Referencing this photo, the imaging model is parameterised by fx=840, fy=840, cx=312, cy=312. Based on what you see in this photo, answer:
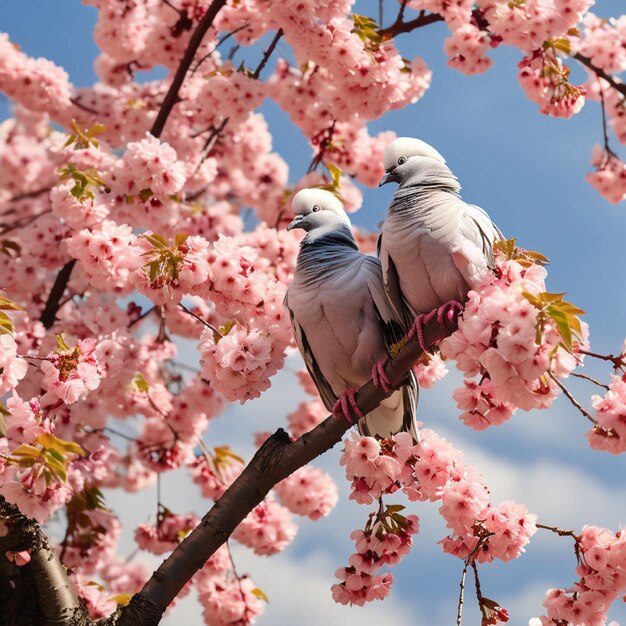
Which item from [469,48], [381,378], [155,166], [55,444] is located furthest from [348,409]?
[469,48]

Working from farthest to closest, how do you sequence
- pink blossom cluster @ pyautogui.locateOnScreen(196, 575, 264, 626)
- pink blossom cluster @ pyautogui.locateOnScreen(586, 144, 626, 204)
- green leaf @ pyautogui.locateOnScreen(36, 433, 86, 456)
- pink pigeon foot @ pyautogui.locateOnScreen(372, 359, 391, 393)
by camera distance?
pink blossom cluster @ pyautogui.locateOnScreen(586, 144, 626, 204)
pink blossom cluster @ pyautogui.locateOnScreen(196, 575, 264, 626)
pink pigeon foot @ pyautogui.locateOnScreen(372, 359, 391, 393)
green leaf @ pyautogui.locateOnScreen(36, 433, 86, 456)

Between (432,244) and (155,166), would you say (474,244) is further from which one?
(155,166)

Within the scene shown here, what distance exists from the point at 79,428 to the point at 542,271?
298 centimetres

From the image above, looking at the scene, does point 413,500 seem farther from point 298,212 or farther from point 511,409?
point 298,212

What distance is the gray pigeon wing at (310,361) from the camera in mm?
3367

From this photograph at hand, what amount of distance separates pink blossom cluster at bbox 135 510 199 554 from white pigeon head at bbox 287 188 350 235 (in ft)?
6.85

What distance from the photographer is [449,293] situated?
271 cm

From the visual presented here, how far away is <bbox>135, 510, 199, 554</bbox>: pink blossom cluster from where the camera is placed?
471 centimetres

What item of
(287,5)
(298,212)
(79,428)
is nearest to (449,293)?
(298,212)

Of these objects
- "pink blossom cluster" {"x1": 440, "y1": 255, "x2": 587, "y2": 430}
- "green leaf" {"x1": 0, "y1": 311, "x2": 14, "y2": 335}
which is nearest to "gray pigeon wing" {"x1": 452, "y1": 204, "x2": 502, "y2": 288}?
"pink blossom cluster" {"x1": 440, "y1": 255, "x2": 587, "y2": 430}

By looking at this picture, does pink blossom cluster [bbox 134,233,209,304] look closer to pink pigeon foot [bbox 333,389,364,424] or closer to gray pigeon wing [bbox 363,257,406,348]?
gray pigeon wing [bbox 363,257,406,348]

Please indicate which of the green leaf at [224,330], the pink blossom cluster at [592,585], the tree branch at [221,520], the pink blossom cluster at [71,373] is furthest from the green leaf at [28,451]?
the pink blossom cluster at [592,585]

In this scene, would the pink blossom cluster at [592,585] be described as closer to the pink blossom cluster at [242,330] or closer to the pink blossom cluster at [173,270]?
the pink blossom cluster at [242,330]

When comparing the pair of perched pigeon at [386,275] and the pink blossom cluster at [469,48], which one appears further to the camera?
the pink blossom cluster at [469,48]
